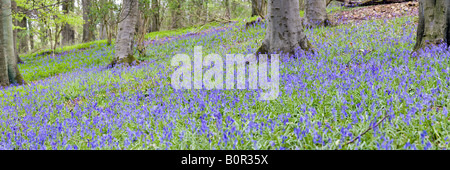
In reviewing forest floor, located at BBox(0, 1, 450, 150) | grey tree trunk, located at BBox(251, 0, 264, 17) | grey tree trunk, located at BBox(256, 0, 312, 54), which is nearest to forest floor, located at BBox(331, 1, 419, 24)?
grey tree trunk, located at BBox(251, 0, 264, 17)

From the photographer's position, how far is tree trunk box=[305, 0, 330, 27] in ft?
39.9

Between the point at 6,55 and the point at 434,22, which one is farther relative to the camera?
the point at 6,55

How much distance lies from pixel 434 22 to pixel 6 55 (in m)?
12.7

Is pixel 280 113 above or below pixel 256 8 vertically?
below

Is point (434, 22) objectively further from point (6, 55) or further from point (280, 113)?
point (6, 55)

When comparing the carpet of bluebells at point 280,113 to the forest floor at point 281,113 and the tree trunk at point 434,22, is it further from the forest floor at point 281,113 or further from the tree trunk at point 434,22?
the tree trunk at point 434,22

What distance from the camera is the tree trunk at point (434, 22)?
5410 mm

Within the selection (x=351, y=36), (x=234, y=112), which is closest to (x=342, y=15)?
(x=351, y=36)

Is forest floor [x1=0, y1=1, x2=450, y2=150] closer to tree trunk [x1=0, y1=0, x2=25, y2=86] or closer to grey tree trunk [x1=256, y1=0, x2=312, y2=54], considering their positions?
grey tree trunk [x1=256, y1=0, x2=312, y2=54]

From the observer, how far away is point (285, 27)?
290 inches

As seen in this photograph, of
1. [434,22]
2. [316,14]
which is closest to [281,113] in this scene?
[434,22]

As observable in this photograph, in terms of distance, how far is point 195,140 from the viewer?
3.10 m
